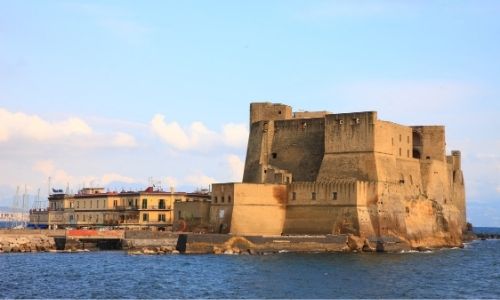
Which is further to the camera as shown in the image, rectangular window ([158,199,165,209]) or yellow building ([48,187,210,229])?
rectangular window ([158,199,165,209])

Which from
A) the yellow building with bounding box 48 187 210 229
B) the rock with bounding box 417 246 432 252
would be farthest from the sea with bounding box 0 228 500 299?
the yellow building with bounding box 48 187 210 229

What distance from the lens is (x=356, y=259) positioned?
5241 centimetres

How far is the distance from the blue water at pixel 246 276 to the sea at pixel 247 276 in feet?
0.15

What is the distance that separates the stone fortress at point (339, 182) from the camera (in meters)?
59.3

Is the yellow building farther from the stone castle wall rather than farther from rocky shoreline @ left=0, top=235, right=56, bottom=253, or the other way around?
rocky shoreline @ left=0, top=235, right=56, bottom=253

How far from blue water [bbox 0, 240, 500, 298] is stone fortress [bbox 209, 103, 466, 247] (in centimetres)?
458

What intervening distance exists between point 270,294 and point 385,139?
30.3 metres

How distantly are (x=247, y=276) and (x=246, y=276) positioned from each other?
53 millimetres

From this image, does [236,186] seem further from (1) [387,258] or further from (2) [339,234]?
(1) [387,258]

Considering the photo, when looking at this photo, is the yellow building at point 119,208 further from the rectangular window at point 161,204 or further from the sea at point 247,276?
the sea at point 247,276

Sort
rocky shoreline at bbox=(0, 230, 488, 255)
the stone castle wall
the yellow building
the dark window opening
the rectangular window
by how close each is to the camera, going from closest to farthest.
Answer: rocky shoreline at bbox=(0, 230, 488, 255) < the stone castle wall < the yellow building < the rectangular window < the dark window opening

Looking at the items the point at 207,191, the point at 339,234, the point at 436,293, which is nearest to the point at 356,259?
the point at 339,234

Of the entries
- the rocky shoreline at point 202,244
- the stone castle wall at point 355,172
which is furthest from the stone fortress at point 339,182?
the rocky shoreline at point 202,244

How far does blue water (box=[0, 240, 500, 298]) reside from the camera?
120 ft
